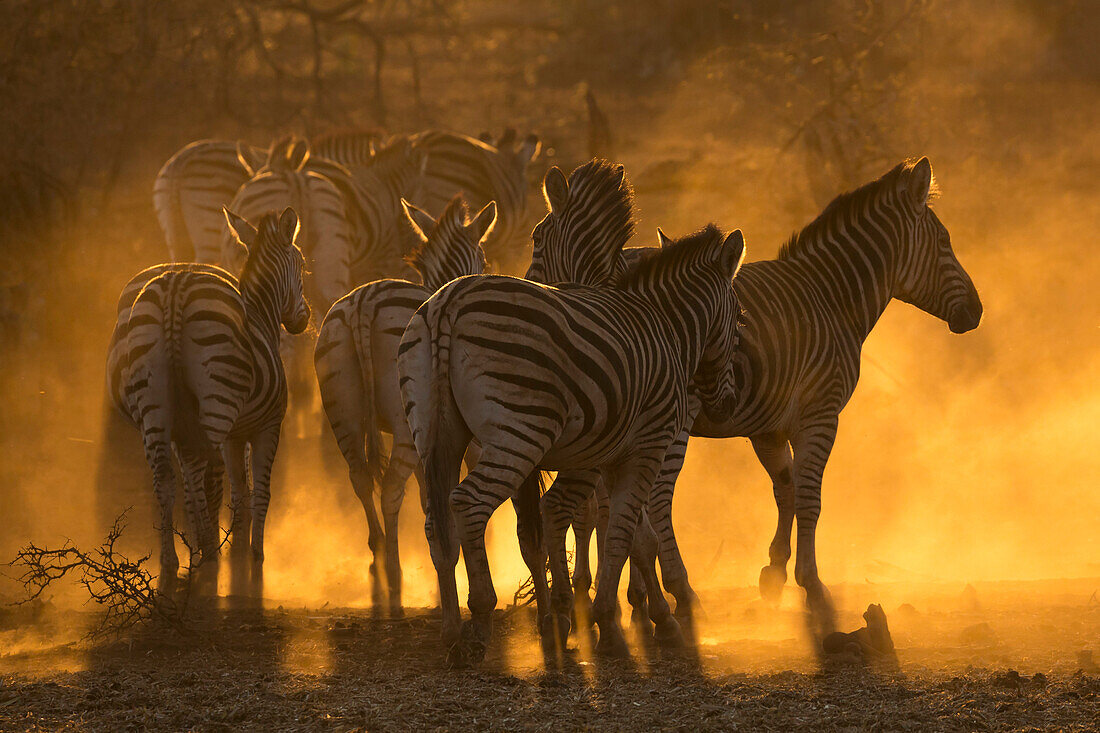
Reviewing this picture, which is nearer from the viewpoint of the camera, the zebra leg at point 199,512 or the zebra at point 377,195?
the zebra leg at point 199,512

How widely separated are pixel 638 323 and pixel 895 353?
350 inches

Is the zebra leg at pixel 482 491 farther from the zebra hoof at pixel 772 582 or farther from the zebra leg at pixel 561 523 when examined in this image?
Result: the zebra hoof at pixel 772 582

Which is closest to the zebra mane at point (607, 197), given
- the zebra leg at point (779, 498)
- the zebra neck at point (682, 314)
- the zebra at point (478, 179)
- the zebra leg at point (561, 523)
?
the zebra neck at point (682, 314)

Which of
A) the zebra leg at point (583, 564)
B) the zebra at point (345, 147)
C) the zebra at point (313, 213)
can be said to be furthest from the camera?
the zebra at point (345, 147)

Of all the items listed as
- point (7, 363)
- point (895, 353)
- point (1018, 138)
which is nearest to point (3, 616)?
point (7, 363)

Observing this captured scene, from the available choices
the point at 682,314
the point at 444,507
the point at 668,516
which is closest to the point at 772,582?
the point at 668,516

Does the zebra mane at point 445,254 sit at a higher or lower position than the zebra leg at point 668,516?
higher

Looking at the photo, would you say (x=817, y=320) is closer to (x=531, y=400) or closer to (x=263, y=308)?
(x=531, y=400)

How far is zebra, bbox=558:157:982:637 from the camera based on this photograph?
7145 mm

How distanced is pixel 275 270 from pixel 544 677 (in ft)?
13.0

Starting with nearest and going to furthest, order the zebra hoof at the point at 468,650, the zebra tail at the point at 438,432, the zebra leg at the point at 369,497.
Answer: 1. the zebra tail at the point at 438,432
2. the zebra hoof at the point at 468,650
3. the zebra leg at the point at 369,497

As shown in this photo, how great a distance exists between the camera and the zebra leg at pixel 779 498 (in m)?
7.48

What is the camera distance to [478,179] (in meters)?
16.3

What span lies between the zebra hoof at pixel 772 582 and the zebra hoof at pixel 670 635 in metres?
1.47
